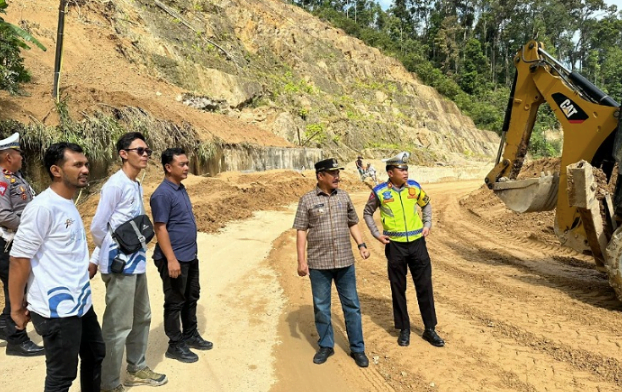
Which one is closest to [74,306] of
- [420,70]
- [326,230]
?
[326,230]

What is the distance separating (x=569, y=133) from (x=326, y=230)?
14.6 ft

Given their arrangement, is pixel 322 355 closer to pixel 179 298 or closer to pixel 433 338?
pixel 433 338

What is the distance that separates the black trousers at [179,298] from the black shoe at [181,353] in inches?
1.9

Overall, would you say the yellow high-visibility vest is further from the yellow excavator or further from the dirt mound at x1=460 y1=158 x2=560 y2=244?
the dirt mound at x1=460 y1=158 x2=560 y2=244

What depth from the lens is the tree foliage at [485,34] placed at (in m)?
58.2

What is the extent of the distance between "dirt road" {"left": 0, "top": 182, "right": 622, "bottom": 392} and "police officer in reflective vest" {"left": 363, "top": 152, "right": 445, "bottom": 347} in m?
0.27

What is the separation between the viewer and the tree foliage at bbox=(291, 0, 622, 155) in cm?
5816

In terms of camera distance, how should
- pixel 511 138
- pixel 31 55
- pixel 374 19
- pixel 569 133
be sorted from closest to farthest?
pixel 569 133
pixel 511 138
pixel 31 55
pixel 374 19

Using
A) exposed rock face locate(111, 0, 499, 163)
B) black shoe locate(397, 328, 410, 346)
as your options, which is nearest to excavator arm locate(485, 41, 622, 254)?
black shoe locate(397, 328, 410, 346)

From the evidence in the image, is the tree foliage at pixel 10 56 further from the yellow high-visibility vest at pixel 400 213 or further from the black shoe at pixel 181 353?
the yellow high-visibility vest at pixel 400 213

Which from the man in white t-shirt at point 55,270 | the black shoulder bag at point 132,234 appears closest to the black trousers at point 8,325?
the black shoulder bag at point 132,234

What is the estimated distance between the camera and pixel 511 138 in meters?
7.36

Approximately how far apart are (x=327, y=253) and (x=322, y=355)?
39.2 inches

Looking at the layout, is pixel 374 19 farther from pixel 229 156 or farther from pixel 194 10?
pixel 229 156
